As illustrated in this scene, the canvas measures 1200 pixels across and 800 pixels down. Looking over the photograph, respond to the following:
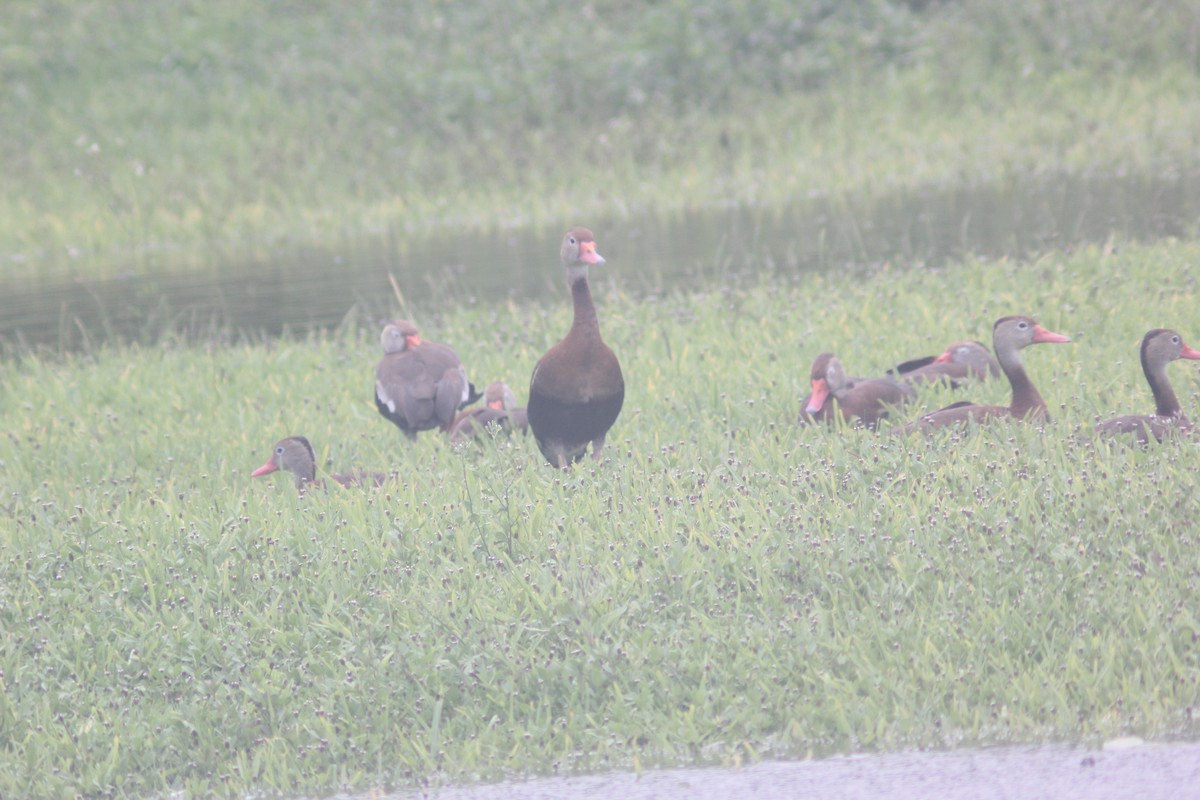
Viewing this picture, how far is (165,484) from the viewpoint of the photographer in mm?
7789

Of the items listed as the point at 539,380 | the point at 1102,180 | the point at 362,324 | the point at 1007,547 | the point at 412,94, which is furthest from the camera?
the point at 412,94

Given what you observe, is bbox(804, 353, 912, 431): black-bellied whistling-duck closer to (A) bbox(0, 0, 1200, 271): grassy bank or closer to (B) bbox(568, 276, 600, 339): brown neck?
(B) bbox(568, 276, 600, 339): brown neck

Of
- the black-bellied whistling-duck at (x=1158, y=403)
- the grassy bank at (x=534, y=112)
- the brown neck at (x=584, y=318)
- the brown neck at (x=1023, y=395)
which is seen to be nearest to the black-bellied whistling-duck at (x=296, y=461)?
the brown neck at (x=584, y=318)

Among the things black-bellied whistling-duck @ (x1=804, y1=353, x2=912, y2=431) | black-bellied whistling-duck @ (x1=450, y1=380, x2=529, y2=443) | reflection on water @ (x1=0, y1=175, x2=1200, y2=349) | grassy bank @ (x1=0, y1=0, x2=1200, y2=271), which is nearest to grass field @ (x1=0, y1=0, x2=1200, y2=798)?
black-bellied whistling-duck @ (x1=804, y1=353, x2=912, y2=431)

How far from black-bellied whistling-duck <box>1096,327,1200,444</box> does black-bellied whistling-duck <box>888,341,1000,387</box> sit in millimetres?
1405

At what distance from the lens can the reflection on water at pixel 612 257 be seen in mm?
13875

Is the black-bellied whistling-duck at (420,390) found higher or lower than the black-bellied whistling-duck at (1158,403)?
lower

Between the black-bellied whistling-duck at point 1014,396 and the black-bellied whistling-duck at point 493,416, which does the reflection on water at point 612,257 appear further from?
the black-bellied whistling-duck at point 1014,396

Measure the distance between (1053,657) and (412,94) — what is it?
21868 mm

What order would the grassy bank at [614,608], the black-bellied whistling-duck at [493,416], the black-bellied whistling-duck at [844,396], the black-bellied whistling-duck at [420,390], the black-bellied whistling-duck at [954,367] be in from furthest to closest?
the black-bellied whistling-duck at [420,390]
the black-bellied whistling-duck at [493,416]
the black-bellied whistling-duck at [954,367]
the black-bellied whistling-duck at [844,396]
the grassy bank at [614,608]

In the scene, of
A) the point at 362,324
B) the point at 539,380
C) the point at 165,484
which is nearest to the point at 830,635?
the point at 539,380

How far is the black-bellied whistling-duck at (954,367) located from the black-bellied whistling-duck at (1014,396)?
0.66 m

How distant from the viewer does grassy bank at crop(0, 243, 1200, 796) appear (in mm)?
4359

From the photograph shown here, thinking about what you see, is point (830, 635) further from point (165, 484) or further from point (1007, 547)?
point (165, 484)
